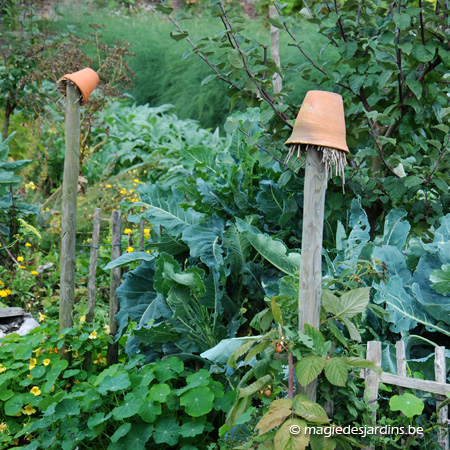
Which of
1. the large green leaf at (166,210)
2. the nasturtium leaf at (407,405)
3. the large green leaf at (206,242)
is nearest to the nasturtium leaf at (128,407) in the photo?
the large green leaf at (206,242)

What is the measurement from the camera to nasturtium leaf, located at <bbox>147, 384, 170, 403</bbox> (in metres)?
2.60

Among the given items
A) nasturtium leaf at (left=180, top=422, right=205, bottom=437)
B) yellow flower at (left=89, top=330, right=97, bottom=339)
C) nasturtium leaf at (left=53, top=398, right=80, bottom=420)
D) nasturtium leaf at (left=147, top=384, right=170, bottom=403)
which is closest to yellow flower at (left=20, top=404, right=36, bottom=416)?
nasturtium leaf at (left=53, top=398, right=80, bottom=420)

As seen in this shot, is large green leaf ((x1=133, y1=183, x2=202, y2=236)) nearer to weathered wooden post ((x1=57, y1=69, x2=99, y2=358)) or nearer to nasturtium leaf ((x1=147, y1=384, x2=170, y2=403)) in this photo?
weathered wooden post ((x1=57, y1=69, x2=99, y2=358))

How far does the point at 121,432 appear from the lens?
2.53 meters

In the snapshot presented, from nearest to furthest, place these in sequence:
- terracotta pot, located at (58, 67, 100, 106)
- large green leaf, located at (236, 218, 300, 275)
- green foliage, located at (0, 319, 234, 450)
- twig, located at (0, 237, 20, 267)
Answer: green foliage, located at (0, 319, 234, 450) < large green leaf, located at (236, 218, 300, 275) < terracotta pot, located at (58, 67, 100, 106) < twig, located at (0, 237, 20, 267)

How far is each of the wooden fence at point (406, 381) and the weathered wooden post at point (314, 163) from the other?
23 cm

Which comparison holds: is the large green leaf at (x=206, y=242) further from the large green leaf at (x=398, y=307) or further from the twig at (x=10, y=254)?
the twig at (x=10, y=254)

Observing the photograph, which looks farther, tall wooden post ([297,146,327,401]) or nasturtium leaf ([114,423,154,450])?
nasturtium leaf ([114,423,154,450])

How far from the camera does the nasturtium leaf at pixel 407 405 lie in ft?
6.44

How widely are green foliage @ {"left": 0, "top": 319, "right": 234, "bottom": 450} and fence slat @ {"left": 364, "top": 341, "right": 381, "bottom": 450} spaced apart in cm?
82

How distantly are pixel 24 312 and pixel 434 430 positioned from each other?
2.91 meters

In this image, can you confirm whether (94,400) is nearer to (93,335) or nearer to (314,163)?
(93,335)

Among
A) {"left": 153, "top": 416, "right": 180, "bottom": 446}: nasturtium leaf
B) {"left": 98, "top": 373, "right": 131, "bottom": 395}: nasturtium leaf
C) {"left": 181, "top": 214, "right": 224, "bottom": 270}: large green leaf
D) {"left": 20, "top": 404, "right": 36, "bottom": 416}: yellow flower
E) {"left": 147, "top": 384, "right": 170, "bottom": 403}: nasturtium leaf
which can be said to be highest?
{"left": 181, "top": 214, "right": 224, "bottom": 270}: large green leaf

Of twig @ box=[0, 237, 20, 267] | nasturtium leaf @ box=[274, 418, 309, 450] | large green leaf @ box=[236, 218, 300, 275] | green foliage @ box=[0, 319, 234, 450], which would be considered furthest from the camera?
twig @ box=[0, 237, 20, 267]
